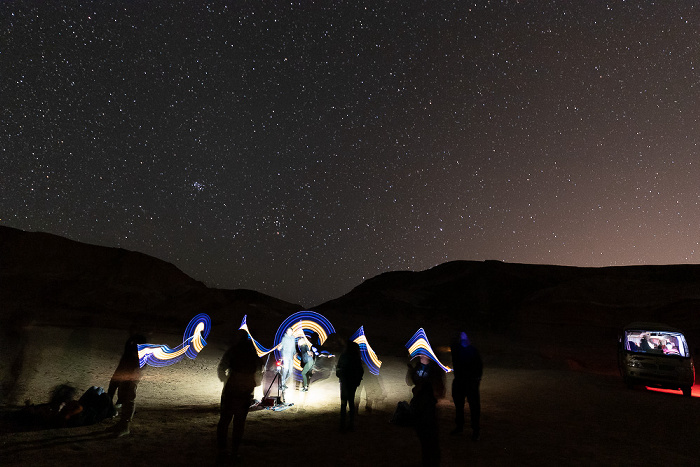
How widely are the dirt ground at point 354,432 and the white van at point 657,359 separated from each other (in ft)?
1.73

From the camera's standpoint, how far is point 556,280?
70.6 meters

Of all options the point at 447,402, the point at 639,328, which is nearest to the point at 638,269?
the point at 639,328

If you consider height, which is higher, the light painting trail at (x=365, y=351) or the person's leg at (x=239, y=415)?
the light painting trail at (x=365, y=351)

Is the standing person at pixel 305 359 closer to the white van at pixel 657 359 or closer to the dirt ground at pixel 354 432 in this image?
the dirt ground at pixel 354 432

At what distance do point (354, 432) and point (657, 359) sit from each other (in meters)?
12.5

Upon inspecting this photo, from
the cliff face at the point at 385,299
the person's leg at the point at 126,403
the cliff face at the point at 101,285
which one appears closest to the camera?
the person's leg at the point at 126,403

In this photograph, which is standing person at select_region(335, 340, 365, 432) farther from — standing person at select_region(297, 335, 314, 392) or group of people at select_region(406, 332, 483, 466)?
standing person at select_region(297, 335, 314, 392)

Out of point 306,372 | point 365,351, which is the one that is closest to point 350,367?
point 306,372

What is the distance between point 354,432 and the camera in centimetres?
883

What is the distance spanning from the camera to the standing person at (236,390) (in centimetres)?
631

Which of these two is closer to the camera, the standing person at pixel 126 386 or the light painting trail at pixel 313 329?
the standing person at pixel 126 386

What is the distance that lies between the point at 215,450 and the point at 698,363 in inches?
1290

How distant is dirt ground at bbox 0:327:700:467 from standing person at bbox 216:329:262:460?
1.78ft

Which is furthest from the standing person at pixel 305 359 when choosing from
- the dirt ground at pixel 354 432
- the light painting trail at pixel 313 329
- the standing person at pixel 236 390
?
the standing person at pixel 236 390
